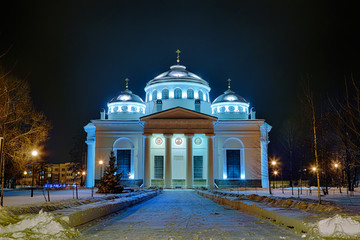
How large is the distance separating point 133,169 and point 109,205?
1617 inches

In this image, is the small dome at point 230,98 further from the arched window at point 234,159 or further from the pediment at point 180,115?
the pediment at point 180,115

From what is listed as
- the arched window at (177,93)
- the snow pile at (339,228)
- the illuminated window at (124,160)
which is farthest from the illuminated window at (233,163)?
the snow pile at (339,228)

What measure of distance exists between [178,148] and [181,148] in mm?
432

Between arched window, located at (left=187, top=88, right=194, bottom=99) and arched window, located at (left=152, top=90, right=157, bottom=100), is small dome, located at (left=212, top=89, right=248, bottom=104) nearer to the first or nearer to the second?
arched window, located at (left=187, top=88, right=194, bottom=99)

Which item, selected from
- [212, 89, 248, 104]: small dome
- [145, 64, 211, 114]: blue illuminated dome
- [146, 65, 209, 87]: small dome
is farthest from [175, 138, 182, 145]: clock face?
[212, 89, 248, 104]: small dome

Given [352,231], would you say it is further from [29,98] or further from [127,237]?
[29,98]

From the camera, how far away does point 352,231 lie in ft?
20.0

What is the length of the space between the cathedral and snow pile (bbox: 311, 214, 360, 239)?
42085 mm

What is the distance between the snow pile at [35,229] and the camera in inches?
249

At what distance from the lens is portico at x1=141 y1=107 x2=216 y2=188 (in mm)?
49000

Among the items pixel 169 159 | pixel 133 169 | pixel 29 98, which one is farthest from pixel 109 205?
pixel 133 169

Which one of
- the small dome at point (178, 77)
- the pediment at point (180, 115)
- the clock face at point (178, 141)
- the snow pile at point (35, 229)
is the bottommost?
the snow pile at point (35, 229)

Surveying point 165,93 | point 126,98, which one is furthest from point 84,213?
point 126,98

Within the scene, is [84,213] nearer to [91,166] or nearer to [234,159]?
[234,159]
